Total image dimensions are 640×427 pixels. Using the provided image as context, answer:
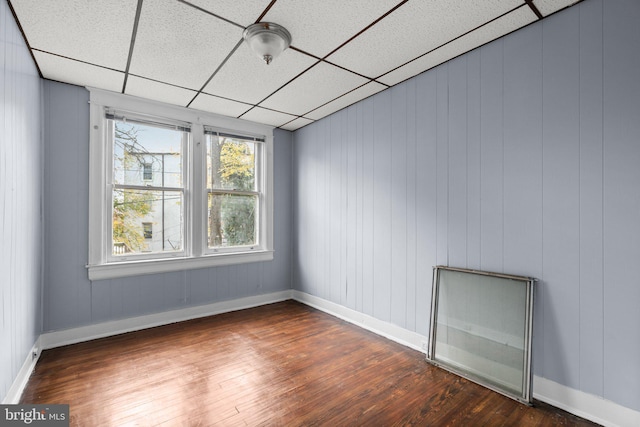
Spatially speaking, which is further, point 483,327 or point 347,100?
point 347,100

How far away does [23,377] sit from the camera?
2281 mm

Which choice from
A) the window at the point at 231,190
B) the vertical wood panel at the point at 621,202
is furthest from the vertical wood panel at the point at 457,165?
the window at the point at 231,190

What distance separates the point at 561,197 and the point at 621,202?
11.6 inches

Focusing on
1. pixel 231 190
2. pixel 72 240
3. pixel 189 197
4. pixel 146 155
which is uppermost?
pixel 146 155

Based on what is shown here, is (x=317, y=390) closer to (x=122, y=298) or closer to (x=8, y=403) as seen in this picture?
(x=8, y=403)

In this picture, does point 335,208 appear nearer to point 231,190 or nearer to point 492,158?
point 231,190

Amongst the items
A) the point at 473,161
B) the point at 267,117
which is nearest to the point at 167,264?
the point at 267,117

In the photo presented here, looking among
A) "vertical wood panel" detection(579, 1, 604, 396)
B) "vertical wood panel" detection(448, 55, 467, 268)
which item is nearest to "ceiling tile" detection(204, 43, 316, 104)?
"vertical wood panel" detection(448, 55, 467, 268)

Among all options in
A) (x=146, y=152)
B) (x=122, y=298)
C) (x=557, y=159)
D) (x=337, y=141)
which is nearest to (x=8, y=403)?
(x=122, y=298)

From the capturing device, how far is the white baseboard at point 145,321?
3028mm

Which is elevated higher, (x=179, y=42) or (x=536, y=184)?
(x=179, y=42)

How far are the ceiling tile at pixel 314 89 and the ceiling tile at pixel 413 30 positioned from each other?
186mm

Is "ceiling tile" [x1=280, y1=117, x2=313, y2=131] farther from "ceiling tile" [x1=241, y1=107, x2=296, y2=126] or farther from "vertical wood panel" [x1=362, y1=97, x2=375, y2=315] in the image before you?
"vertical wood panel" [x1=362, y1=97, x2=375, y2=315]

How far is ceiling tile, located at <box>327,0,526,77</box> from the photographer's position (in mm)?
1975
